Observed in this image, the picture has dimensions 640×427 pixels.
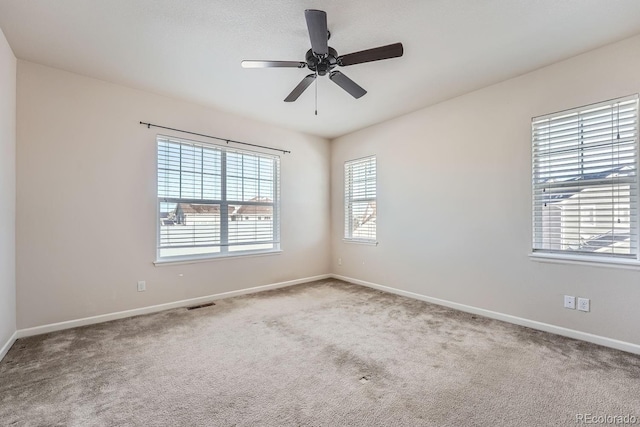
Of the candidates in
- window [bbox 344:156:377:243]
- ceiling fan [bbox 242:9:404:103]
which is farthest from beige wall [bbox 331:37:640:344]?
ceiling fan [bbox 242:9:404:103]

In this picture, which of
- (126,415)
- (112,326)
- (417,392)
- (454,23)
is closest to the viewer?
(126,415)

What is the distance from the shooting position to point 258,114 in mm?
Answer: 4035

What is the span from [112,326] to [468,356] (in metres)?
3.46

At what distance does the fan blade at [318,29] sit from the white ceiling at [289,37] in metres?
0.31

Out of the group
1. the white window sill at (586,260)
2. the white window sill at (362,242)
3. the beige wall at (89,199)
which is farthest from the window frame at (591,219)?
the beige wall at (89,199)

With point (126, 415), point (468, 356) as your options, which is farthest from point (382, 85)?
point (126, 415)

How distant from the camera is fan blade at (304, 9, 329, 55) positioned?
164 cm

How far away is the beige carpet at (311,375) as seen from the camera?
5.38ft

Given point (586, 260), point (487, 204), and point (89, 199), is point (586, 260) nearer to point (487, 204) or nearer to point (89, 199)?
point (487, 204)

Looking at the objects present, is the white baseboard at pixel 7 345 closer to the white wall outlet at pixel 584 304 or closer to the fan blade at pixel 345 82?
the fan blade at pixel 345 82

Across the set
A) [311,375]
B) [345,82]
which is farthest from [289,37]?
[311,375]

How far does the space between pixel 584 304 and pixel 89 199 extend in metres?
5.04

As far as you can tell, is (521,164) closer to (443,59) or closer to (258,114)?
(443,59)

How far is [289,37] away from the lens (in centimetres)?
233
